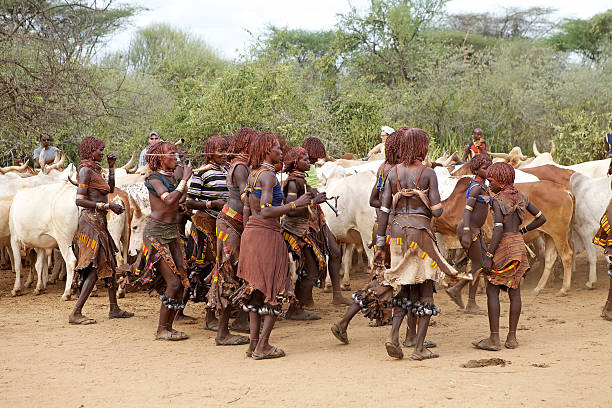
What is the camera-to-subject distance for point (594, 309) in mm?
8719

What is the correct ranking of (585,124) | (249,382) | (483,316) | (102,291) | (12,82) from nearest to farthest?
(249,382) < (483,316) < (12,82) < (102,291) < (585,124)

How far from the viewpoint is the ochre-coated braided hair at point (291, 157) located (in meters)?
7.64

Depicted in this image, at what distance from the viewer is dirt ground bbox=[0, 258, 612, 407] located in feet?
17.3

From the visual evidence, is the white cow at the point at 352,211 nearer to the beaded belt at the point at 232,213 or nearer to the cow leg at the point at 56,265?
the beaded belt at the point at 232,213

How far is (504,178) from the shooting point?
6.81m

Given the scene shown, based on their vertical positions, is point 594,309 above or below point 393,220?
below

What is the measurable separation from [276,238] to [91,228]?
9.62 feet

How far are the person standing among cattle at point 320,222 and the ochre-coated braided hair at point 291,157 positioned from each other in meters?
0.55


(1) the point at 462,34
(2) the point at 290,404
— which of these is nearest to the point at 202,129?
(2) the point at 290,404

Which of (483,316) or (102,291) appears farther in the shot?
(102,291)

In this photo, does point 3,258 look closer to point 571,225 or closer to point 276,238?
point 276,238

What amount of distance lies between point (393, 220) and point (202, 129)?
429 inches

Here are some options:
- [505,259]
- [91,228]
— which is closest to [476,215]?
[505,259]

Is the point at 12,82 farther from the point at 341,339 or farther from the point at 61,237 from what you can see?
the point at 341,339
